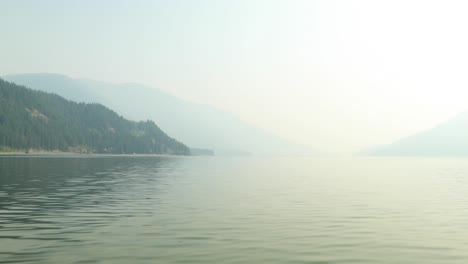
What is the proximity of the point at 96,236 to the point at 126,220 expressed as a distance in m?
8.33

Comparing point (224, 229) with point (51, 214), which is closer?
point (224, 229)

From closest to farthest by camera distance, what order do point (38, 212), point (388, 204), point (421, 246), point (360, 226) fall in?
1. point (421, 246)
2. point (360, 226)
3. point (38, 212)
4. point (388, 204)

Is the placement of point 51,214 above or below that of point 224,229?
above

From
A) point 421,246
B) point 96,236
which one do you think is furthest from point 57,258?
point 421,246

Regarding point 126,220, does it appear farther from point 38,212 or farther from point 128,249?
point 128,249

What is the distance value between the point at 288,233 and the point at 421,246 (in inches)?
381

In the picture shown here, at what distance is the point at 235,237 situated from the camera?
34.1 m

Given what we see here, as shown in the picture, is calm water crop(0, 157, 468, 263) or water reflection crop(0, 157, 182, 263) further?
water reflection crop(0, 157, 182, 263)

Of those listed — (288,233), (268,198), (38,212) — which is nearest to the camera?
(288,233)

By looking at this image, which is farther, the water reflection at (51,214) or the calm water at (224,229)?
the water reflection at (51,214)

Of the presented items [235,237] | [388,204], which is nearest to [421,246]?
[235,237]

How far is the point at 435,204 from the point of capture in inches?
2351

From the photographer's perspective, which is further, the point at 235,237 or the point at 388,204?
the point at 388,204

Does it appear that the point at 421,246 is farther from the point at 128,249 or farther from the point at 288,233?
the point at 128,249
